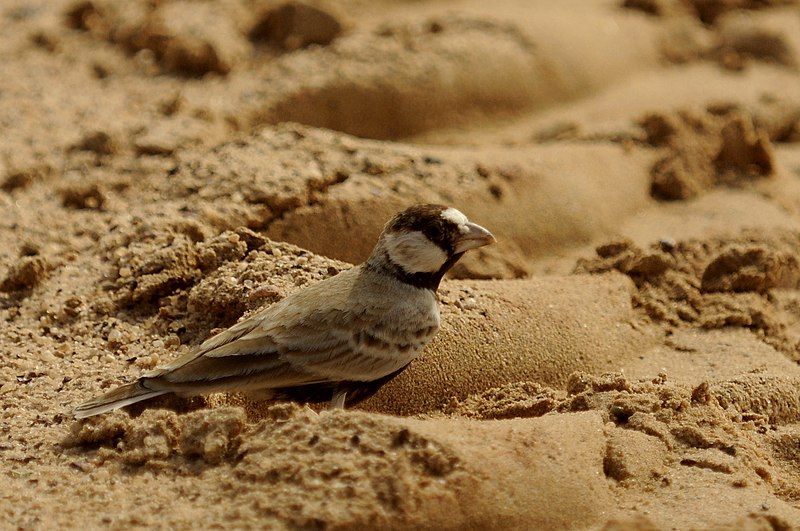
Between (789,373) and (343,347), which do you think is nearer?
(343,347)

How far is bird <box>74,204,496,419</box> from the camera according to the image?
390 centimetres

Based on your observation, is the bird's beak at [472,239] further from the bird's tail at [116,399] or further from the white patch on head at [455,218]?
the bird's tail at [116,399]

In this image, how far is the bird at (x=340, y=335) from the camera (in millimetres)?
3900

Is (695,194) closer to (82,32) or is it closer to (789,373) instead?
(789,373)

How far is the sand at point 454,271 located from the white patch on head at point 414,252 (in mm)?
386

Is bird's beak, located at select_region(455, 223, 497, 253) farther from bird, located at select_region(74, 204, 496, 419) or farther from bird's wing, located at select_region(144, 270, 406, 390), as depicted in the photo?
bird's wing, located at select_region(144, 270, 406, 390)

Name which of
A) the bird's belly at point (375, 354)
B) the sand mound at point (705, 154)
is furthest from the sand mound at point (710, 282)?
the bird's belly at point (375, 354)

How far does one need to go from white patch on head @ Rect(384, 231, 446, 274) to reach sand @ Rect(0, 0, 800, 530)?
0.39 m

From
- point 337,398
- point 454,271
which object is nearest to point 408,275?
point 337,398

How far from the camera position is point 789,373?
475 centimetres

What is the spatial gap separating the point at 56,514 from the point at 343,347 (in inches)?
49.7

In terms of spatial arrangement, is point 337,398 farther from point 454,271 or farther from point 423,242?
point 454,271

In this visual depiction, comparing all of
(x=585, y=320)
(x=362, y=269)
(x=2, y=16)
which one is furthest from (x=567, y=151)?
(x=2, y=16)

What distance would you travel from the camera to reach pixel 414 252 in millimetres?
4332
